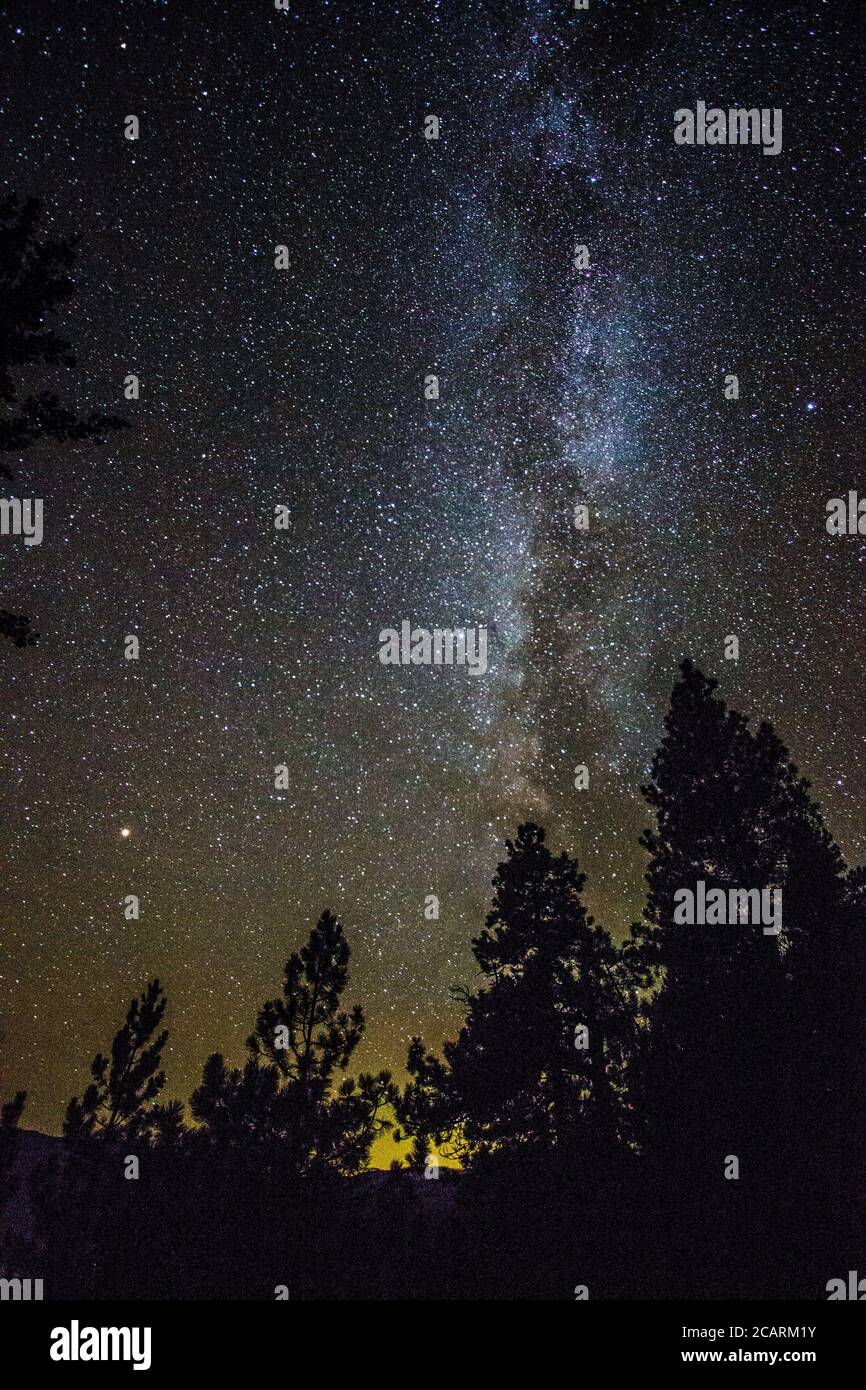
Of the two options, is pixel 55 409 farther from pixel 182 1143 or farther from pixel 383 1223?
pixel 182 1143

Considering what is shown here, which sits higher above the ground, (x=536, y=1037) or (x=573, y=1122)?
(x=536, y=1037)

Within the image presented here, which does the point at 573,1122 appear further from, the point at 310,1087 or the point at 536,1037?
the point at 310,1087

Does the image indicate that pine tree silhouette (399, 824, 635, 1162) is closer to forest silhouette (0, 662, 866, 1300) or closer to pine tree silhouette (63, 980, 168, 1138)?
forest silhouette (0, 662, 866, 1300)

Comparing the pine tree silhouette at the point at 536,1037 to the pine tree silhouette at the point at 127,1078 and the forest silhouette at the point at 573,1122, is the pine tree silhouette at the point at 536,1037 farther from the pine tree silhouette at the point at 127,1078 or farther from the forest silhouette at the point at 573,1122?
the pine tree silhouette at the point at 127,1078

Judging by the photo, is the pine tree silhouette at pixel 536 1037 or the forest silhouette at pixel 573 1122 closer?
the forest silhouette at pixel 573 1122

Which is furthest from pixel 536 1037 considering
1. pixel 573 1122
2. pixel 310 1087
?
pixel 310 1087

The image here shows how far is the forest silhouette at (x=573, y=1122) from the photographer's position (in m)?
11.3

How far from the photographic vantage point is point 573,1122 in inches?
527

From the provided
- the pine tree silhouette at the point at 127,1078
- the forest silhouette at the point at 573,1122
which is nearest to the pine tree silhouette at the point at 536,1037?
the forest silhouette at the point at 573,1122

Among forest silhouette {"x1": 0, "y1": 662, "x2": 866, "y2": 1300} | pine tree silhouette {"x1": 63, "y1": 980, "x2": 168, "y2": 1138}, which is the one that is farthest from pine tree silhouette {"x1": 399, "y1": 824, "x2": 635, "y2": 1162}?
pine tree silhouette {"x1": 63, "y1": 980, "x2": 168, "y2": 1138}

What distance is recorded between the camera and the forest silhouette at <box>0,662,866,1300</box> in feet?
37.1

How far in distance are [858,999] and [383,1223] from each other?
1045 centimetres

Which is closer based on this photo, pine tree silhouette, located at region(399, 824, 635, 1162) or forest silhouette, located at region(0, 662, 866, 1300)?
forest silhouette, located at region(0, 662, 866, 1300)

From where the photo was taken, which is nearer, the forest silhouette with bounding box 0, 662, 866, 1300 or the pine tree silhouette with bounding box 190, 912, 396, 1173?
the forest silhouette with bounding box 0, 662, 866, 1300
